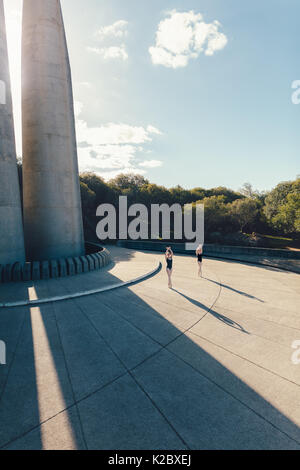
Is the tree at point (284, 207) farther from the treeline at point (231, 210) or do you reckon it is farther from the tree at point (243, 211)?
the tree at point (243, 211)

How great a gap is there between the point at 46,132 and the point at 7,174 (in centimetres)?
428

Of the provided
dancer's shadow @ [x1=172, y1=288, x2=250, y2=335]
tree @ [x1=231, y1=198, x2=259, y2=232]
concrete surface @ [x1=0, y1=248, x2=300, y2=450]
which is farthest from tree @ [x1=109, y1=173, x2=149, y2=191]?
concrete surface @ [x1=0, y1=248, x2=300, y2=450]

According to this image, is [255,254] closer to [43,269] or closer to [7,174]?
[43,269]

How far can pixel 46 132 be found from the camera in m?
14.6

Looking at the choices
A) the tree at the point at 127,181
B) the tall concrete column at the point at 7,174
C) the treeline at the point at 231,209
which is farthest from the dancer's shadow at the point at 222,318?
the tree at the point at 127,181

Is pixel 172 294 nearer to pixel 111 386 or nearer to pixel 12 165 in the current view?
pixel 111 386

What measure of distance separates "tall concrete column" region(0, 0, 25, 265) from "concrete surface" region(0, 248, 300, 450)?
618 cm

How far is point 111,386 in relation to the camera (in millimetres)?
4336

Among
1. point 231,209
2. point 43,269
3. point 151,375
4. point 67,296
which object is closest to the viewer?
point 151,375

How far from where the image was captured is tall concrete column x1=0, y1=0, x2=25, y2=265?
12.3 metres

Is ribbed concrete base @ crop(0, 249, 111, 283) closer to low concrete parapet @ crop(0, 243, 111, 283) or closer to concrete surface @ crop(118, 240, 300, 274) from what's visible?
low concrete parapet @ crop(0, 243, 111, 283)

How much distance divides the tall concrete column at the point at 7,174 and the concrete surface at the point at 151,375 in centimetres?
618

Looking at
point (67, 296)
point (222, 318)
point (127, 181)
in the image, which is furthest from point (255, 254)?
point (127, 181)
